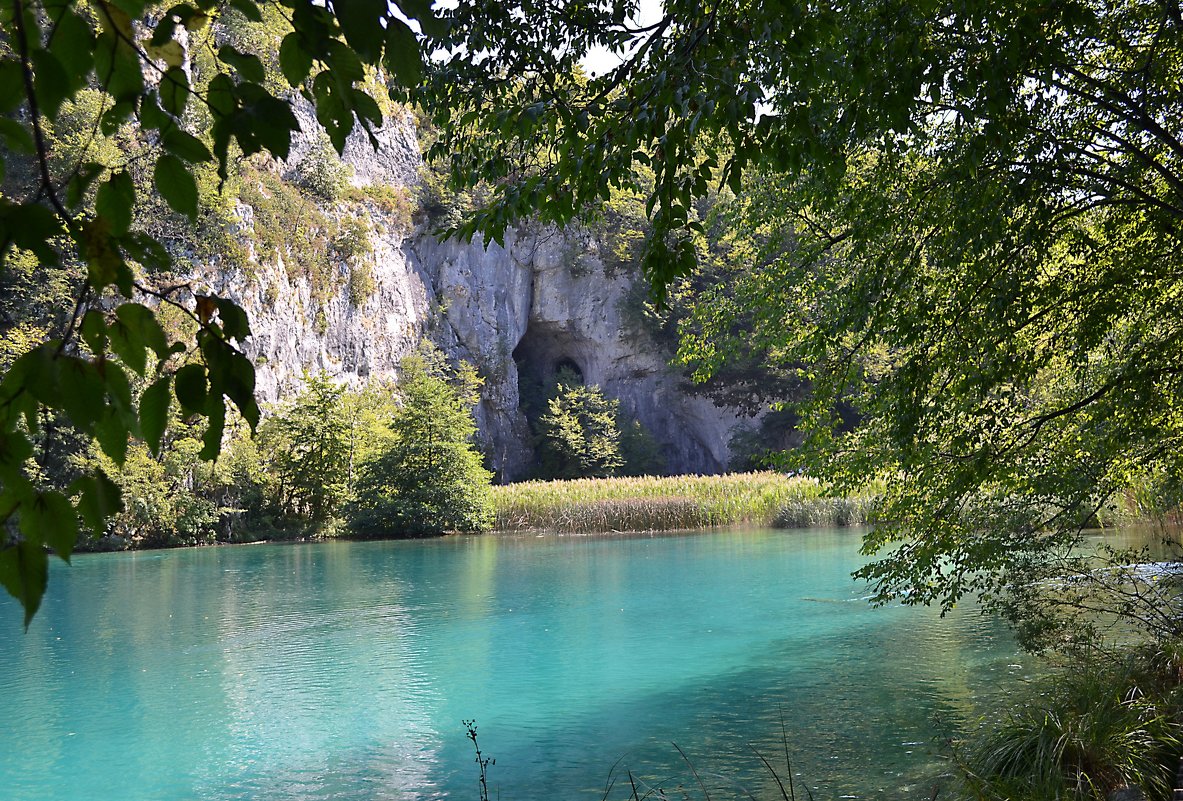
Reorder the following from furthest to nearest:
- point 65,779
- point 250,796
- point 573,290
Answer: point 573,290 → point 65,779 → point 250,796

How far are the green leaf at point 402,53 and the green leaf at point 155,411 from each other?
0.41 m

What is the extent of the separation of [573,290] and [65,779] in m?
31.2

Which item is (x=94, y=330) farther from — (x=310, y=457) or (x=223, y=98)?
(x=310, y=457)

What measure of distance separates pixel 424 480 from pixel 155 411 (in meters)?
22.0

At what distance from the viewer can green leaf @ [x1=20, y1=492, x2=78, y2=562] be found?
873 mm

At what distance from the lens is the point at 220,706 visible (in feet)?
21.8

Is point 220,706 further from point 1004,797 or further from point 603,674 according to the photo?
point 1004,797

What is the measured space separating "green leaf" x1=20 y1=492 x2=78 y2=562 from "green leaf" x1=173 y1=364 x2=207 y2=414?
14cm

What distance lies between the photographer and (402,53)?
1021 mm

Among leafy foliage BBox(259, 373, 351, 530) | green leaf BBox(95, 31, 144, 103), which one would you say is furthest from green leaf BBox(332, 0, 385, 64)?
leafy foliage BBox(259, 373, 351, 530)

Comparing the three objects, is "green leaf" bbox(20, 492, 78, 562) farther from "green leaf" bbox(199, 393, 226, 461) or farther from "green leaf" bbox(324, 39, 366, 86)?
"green leaf" bbox(324, 39, 366, 86)

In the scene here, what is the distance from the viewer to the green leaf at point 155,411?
0.96 meters

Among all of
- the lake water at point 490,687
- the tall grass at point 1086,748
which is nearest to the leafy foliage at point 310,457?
the lake water at point 490,687

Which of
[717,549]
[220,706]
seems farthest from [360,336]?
[220,706]
